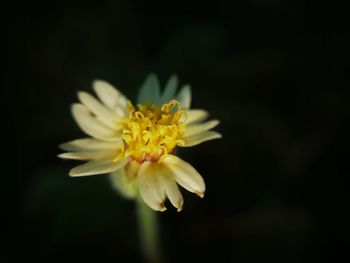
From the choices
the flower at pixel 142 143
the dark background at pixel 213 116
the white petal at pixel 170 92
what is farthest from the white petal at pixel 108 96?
the dark background at pixel 213 116

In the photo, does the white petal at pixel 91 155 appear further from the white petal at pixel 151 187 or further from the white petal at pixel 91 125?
the white petal at pixel 151 187

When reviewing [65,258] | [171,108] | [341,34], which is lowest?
[65,258]

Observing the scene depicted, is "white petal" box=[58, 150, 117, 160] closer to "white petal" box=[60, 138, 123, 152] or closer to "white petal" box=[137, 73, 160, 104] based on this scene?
"white petal" box=[60, 138, 123, 152]

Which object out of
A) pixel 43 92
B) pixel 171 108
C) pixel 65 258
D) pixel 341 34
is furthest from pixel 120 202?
pixel 341 34

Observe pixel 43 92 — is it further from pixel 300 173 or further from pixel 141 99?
pixel 300 173

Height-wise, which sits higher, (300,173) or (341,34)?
(341,34)

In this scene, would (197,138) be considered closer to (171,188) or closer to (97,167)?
(171,188)
